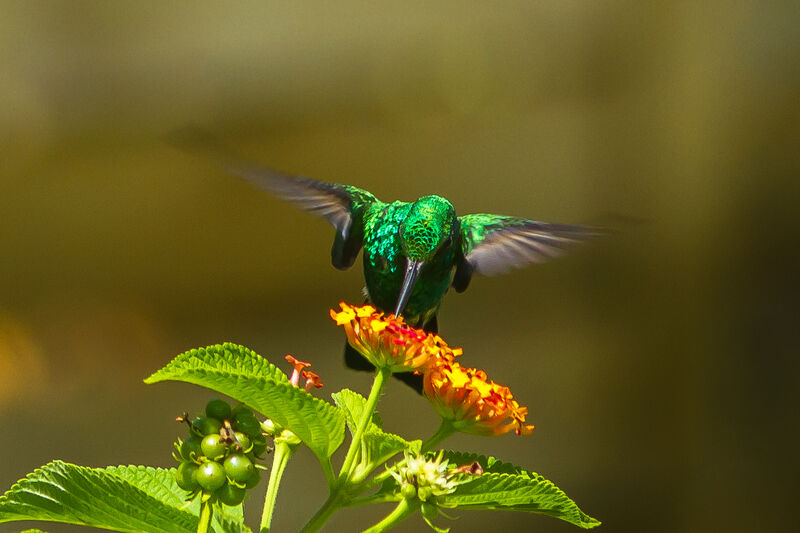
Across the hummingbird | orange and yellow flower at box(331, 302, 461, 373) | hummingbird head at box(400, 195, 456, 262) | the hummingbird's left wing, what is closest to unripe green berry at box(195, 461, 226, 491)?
orange and yellow flower at box(331, 302, 461, 373)

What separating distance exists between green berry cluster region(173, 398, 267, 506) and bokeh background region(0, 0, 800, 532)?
2.58 m

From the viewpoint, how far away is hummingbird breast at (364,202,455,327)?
1569 millimetres

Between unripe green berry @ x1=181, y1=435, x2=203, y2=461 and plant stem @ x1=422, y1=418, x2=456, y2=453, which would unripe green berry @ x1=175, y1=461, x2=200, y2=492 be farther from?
plant stem @ x1=422, y1=418, x2=456, y2=453

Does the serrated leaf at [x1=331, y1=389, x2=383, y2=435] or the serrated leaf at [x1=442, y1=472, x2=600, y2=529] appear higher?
the serrated leaf at [x1=331, y1=389, x2=383, y2=435]

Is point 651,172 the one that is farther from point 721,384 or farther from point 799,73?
point 721,384

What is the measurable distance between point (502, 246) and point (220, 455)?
88cm

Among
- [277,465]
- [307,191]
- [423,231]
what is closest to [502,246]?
[423,231]

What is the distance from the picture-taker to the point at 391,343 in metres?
1.06

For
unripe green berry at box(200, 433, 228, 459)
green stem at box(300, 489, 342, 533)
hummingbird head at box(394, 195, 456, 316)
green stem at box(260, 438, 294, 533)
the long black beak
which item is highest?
hummingbird head at box(394, 195, 456, 316)

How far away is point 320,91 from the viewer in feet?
11.3

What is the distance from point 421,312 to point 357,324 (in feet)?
1.68

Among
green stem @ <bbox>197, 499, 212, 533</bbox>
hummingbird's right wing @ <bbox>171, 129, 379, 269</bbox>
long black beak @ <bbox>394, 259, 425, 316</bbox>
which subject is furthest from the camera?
hummingbird's right wing @ <bbox>171, 129, 379, 269</bbox>

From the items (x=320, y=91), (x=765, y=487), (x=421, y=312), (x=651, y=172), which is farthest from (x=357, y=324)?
(x=765, y=487)

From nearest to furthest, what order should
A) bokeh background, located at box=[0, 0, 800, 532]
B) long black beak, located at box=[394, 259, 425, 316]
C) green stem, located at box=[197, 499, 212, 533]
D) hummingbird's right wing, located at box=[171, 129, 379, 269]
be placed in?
1. green stem, located at box=[197, 499, 212, 533]
2. long black beak, located at box=[394, 259, 425, 316]
3. hummingbird's right wing, located at box=[171, 129, 379, 269]
4. bokeh background, located at box=[0, 0, 800, 532]
